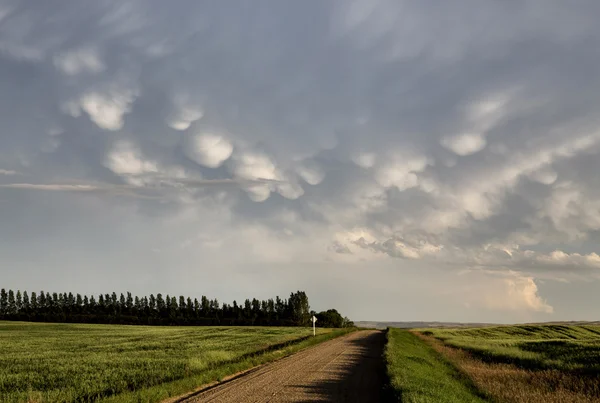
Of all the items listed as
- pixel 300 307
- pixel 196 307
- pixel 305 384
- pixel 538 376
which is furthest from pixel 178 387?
pixel 196 307

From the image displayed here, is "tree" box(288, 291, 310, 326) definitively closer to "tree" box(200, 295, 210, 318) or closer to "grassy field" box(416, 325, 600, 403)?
"tree" box(200, 295, 210, 318)

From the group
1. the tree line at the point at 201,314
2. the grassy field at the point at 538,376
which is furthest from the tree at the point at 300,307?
the grassy field at the point at 538,376

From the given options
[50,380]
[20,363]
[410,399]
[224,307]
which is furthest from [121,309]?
[410,399]

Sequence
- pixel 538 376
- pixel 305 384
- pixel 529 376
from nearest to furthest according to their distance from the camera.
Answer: pixel 305 384 < pixel 529 376 < pixel 538 376

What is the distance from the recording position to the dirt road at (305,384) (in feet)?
59.1

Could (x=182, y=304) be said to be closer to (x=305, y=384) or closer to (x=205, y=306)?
(x=205, y=306)

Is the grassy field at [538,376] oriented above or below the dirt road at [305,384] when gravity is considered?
below

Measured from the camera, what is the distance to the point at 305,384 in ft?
69.7

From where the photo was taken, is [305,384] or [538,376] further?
[538,376]

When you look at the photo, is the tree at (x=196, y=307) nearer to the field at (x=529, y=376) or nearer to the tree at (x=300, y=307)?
the tree at (x=300, y=307)

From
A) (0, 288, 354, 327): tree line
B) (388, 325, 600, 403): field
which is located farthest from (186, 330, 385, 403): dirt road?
(0, 288, 354, 327): tree line

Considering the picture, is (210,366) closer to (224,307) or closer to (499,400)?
(499,400)

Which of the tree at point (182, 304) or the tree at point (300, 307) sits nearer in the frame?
the tree at point (300, 307)

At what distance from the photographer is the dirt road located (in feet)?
59.1
